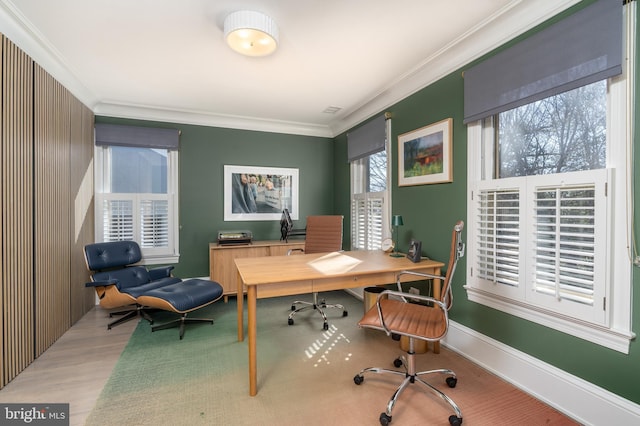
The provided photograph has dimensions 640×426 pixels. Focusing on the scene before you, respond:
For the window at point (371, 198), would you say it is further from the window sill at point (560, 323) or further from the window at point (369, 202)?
the window sill at point (560, 323)

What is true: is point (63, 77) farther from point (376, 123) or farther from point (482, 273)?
point (482, 273)

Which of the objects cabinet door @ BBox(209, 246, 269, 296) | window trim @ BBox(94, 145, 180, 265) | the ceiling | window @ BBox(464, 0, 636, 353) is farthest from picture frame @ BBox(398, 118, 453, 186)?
window trim @ BBox(94, 145, 180, 265)

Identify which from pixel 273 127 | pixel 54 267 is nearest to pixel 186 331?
pixel 54 267

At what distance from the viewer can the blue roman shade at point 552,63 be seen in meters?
1.56

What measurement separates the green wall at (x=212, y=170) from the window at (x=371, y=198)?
966 millimetres

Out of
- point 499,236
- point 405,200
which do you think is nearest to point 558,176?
point 499,236

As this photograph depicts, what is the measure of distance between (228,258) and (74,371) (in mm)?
1903

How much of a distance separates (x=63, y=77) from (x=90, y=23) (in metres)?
1.14

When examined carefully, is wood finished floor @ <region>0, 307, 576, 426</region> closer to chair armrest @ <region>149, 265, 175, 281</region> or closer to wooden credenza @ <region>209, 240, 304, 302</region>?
chair armrest @ <region>149, 265, 175, 281</region>

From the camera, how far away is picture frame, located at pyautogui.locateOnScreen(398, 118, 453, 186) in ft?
8.70

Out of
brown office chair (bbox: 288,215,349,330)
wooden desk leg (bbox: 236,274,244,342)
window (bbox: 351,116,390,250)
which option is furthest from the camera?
window (bbox: 351,116,390,250)

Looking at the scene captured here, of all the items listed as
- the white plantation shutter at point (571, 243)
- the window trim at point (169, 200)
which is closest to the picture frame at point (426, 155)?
the white plantation shutter at point (571, 243)

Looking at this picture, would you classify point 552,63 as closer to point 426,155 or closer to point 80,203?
point 426,155

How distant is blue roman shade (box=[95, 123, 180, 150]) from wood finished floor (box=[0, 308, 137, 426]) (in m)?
2.33
